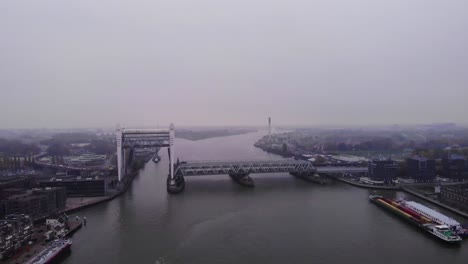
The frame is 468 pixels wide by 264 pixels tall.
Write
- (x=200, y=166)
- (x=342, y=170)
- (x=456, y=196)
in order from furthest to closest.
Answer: (x=342, y=170) < (x=200, y=166) < (x=456, y=196)

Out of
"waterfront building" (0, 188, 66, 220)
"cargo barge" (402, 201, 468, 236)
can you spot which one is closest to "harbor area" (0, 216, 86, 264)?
"waterfront building" (0, 188, 66, 220)

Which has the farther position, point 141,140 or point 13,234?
point 141,140

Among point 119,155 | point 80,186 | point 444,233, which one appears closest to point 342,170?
point 444,233

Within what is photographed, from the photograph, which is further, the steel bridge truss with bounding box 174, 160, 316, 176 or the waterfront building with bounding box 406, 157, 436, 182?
the steel bridge truss with bounding box 174, 160, 316, 176

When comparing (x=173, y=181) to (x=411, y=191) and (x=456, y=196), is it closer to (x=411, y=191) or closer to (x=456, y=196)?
(x=411, y=191)

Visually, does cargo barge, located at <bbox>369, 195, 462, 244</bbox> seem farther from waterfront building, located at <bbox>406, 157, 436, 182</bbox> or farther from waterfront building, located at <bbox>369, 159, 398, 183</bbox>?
waterfront building, located at <bbox>406, 157, 436, 182</bbox>
